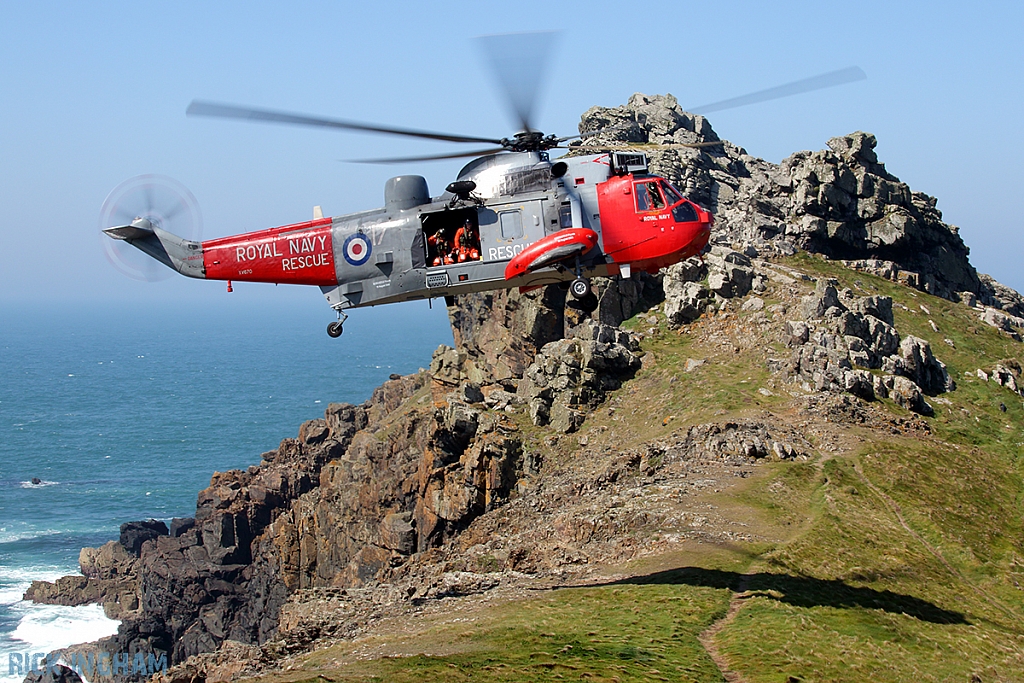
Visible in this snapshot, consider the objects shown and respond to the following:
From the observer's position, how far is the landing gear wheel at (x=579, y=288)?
102 ft

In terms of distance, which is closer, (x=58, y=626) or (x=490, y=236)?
(x=490, y=236)

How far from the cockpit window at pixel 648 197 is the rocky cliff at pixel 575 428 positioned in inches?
450

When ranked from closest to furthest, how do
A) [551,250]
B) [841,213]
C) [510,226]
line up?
[551,250]
[510,226]
[841,213]

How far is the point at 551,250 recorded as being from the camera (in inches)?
1192

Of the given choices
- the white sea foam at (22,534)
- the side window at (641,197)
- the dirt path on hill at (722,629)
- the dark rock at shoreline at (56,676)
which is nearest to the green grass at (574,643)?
the dirt path on hill at (722,629)

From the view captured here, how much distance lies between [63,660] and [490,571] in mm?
50298

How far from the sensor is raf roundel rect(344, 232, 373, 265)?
31594 millimetres

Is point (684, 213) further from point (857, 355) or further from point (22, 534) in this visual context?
point (22, 534)

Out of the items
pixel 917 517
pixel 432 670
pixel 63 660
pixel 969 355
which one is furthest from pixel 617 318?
pixel 63 660

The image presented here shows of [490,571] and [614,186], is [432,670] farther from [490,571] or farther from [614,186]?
[614,186]

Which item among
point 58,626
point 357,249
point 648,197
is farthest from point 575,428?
point 58,626

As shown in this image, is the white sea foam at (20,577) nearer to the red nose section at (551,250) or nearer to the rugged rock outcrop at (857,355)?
the red nose section at (551,250)

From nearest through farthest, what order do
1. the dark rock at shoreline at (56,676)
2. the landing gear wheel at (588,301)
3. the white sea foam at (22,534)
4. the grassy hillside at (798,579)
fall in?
the grassy hillside at (798,579)
the landing gear wheel at (588,301)
the dark rock at shoreline at (56,676)
the white sea foam at (22,534)

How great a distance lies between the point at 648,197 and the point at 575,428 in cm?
2144
